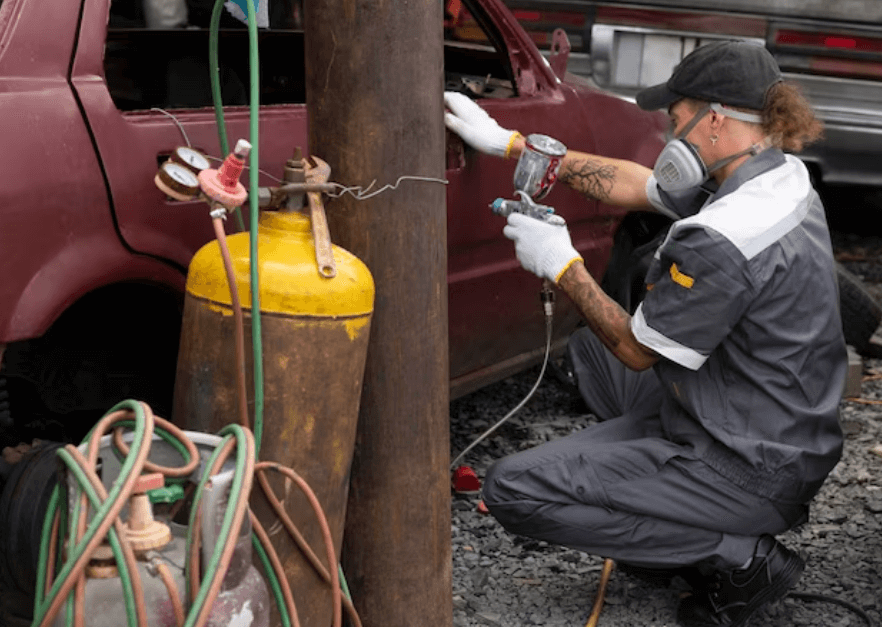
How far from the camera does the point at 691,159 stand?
3479mm

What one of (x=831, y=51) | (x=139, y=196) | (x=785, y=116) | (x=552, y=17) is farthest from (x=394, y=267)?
(x=831, y=51)

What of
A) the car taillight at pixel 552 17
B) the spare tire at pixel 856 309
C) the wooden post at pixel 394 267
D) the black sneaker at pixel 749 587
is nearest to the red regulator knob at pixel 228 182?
the wooden post at pixel 394 267

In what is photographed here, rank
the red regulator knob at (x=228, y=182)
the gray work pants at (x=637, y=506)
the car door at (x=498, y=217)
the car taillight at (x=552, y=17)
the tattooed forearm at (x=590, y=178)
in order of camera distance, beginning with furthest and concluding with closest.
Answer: the car taillight at (x=552, y=17), the tattooed forearm at (x=590, y=178), the car door at (x=498, y=217), the gray work pants at (x=637, y=506), the red regulator knob at (x=228, y=182)

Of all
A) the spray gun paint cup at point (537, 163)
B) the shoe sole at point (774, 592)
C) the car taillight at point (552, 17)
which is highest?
the spray gun paint cup at point (537, 163)

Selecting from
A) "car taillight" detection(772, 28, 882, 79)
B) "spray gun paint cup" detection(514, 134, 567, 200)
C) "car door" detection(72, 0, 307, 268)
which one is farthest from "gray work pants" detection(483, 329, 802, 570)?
"car taillight" detection(772, 28, 882, 79)

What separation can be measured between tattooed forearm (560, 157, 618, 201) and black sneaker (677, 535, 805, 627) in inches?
50.7

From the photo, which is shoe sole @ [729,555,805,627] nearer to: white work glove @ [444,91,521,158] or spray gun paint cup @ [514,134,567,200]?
spray gun paint cup @ [514,134,567,200]

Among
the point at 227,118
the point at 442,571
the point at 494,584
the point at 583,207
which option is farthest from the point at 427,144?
the point at 583,207

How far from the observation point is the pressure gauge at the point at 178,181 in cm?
257

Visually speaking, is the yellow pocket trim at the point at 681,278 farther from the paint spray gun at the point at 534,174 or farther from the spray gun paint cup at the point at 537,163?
the spray gun paint cup at the point at 537,163

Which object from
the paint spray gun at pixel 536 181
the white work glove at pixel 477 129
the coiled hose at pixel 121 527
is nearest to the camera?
the coiled hose at pixel 121 527

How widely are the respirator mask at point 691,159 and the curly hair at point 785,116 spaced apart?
31 millimetres

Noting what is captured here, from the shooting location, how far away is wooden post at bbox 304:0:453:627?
2.66 m

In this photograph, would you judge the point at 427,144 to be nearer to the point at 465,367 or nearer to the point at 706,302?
the point at 706,302
